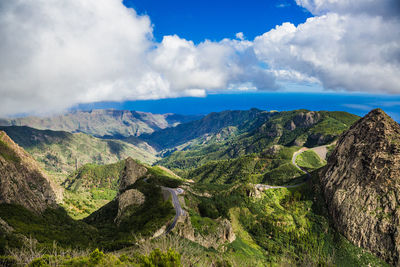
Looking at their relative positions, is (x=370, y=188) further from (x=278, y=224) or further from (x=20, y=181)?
(x=20, y=181)

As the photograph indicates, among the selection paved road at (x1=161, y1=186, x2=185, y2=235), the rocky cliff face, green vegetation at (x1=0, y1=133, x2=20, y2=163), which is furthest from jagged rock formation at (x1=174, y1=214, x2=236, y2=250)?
green vegetation at (x1=0, y1=133, x2=20, y2=163)

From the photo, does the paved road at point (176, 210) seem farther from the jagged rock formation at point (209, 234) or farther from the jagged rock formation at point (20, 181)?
the jagged rock formation at point (20, 181)

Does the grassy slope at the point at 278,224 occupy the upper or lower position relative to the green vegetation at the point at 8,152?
lower

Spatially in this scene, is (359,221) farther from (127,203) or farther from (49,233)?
(49,233)

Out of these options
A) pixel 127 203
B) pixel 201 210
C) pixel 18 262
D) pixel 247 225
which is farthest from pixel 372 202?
pixel 18 262

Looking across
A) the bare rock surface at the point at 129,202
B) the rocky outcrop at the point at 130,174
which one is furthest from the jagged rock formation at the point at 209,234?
the rocky outcrop at the point at 130,174

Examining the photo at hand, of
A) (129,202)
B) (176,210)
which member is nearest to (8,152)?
(129,202)
